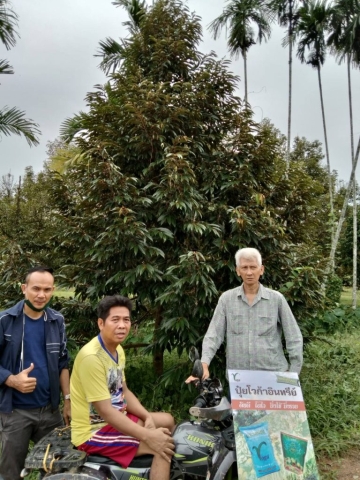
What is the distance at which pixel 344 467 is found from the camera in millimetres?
3756

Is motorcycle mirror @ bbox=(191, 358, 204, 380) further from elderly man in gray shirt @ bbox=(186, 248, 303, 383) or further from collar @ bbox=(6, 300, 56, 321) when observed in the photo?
collar @ bbox=(6, 300, 56, 321)

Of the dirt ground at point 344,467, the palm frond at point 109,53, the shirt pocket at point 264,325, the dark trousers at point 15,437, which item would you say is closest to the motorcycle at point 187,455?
the dark trousers at point 15,437

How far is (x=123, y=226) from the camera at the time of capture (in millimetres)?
4016

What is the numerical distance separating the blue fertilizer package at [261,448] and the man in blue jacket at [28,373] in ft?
4.59

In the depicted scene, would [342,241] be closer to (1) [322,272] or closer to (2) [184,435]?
(1) [322,272]

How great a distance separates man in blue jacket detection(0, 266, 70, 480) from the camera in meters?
2.76

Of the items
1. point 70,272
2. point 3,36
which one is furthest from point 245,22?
point 70,272

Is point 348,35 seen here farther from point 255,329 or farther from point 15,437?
point 15,437

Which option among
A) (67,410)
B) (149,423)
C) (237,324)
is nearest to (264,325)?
(237,324)

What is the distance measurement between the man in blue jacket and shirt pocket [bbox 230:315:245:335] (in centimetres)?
128

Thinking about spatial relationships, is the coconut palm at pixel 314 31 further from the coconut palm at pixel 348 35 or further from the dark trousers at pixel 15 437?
the dark trousers at pixel 15 437

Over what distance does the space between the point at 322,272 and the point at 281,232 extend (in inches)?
25.2

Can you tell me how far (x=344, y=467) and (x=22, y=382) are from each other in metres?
3.02

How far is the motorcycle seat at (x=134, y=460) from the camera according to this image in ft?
7.71
